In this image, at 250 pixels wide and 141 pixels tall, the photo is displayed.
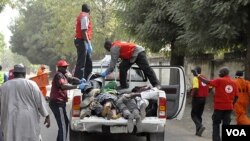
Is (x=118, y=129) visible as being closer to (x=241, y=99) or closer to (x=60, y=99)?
(x=60, y=99)

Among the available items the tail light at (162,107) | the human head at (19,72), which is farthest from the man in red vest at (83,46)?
the human head at (19,72)

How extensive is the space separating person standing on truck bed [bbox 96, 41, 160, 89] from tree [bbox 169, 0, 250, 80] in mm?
4152

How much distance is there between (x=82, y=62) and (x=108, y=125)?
108 inches

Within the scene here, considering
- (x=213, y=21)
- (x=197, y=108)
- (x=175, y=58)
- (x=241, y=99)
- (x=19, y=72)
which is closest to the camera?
(x=19, y=72)

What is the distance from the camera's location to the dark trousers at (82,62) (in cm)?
1045

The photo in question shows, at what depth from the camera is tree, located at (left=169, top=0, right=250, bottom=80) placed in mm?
12867

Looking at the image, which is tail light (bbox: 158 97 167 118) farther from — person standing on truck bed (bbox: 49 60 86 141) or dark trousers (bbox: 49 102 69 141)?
dark trousers (bbox: 49 102 69 141)

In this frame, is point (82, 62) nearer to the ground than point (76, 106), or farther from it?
farther from it

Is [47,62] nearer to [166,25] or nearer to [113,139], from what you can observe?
[166,25]

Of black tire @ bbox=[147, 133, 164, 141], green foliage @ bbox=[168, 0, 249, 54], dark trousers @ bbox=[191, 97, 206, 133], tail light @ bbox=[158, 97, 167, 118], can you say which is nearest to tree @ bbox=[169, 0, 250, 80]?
green foliage @ bbox=[168, 0, 249, 54]

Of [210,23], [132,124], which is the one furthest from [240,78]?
[210,23]

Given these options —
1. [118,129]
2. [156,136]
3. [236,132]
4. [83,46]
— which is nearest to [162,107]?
[156,136]

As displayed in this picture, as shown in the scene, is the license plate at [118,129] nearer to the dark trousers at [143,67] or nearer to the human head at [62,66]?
the human head at [62,66]

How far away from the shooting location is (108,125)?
8.11m
